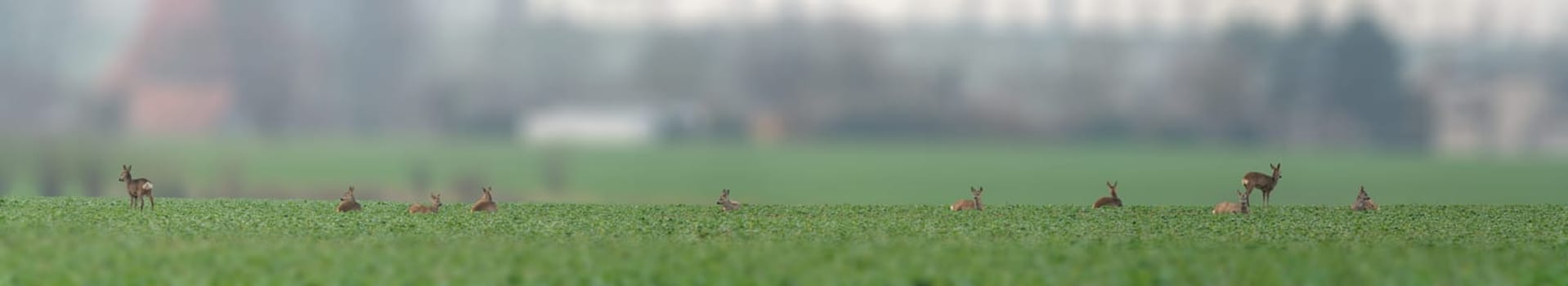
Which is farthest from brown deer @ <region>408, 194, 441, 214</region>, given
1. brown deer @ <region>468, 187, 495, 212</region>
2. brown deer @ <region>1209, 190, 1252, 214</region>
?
brown deer @ <region>1209, 190, 1252, 214</region>

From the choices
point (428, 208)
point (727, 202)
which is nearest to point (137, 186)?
point (428, 208)

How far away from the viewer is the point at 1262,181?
2561 cm

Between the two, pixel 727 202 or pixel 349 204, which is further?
pixel 727 202

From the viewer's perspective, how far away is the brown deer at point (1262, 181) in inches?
1001

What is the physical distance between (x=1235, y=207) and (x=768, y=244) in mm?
8452

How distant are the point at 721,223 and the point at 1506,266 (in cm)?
927

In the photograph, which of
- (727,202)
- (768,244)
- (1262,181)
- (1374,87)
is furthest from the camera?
(1374,87)

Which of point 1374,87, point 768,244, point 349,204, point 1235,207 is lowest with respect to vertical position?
point 768,244

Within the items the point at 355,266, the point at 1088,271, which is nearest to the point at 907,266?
the point at 1088,271

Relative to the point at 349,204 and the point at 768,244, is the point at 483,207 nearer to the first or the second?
the point at 349,204

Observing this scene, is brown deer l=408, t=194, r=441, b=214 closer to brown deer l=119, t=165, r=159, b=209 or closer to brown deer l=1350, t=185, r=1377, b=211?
brown deer l=119, t=165, r=159, b=209

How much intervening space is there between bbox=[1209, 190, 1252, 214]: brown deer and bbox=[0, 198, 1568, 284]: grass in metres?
0.34

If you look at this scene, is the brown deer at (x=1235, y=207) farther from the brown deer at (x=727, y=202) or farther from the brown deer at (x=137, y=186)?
the brown deer at (x=137, y=186)

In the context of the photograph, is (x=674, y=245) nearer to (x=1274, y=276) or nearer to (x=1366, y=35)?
(x=1274, y=276)
